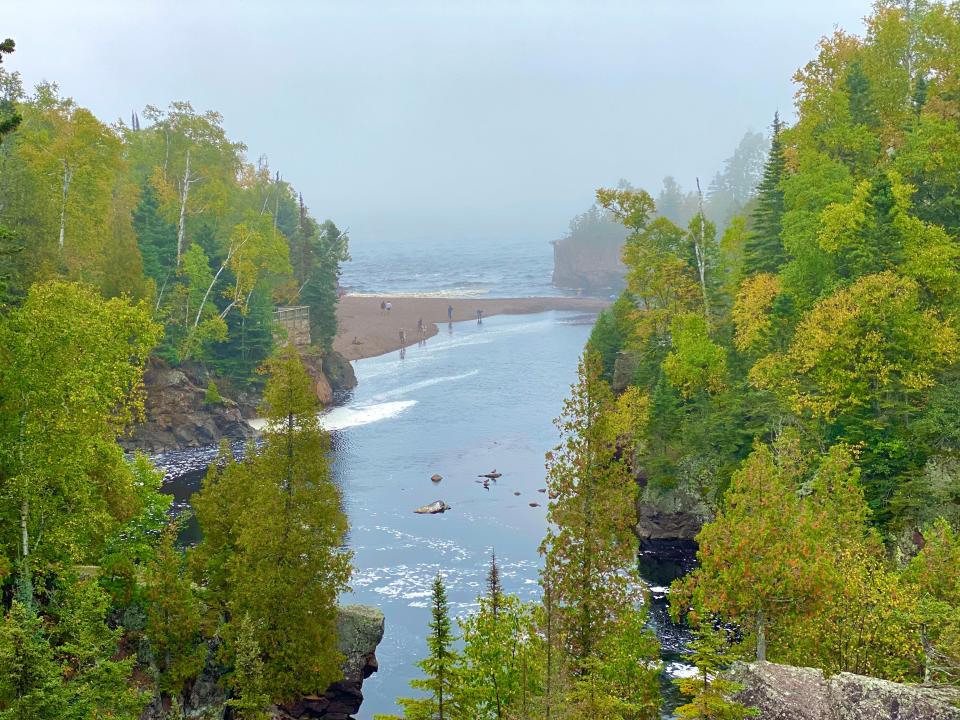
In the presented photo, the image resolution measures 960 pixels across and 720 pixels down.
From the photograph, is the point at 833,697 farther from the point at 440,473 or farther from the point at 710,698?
the point at 440,473

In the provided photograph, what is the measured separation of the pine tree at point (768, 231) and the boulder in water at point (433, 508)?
26716mm

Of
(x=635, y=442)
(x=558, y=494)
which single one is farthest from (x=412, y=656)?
(x=635, y=442)

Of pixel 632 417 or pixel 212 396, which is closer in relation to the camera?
pixel 632 417

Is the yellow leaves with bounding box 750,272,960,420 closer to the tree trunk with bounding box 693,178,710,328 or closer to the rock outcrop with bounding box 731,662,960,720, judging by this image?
the tree trunk with bounding box 693,178,710,328

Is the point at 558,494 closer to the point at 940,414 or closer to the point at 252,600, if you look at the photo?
the point at 252,600

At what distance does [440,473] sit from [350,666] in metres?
31.7

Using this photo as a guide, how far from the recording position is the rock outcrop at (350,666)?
37781 mm

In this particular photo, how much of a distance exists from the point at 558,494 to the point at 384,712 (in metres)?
12.9

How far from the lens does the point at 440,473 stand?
7088 centimetres

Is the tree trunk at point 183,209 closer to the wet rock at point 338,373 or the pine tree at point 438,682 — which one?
the wet rock at point 338,373

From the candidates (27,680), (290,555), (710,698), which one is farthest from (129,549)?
(710,698)

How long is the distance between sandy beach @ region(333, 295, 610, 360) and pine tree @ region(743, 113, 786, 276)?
66.4 meters

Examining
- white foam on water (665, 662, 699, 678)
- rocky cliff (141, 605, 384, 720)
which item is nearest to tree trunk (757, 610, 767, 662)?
white foam on water (665, 662, 699, 678)

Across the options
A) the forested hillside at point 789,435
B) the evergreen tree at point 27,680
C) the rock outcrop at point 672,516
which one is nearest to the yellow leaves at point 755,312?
the forested hillside at point 789,435
